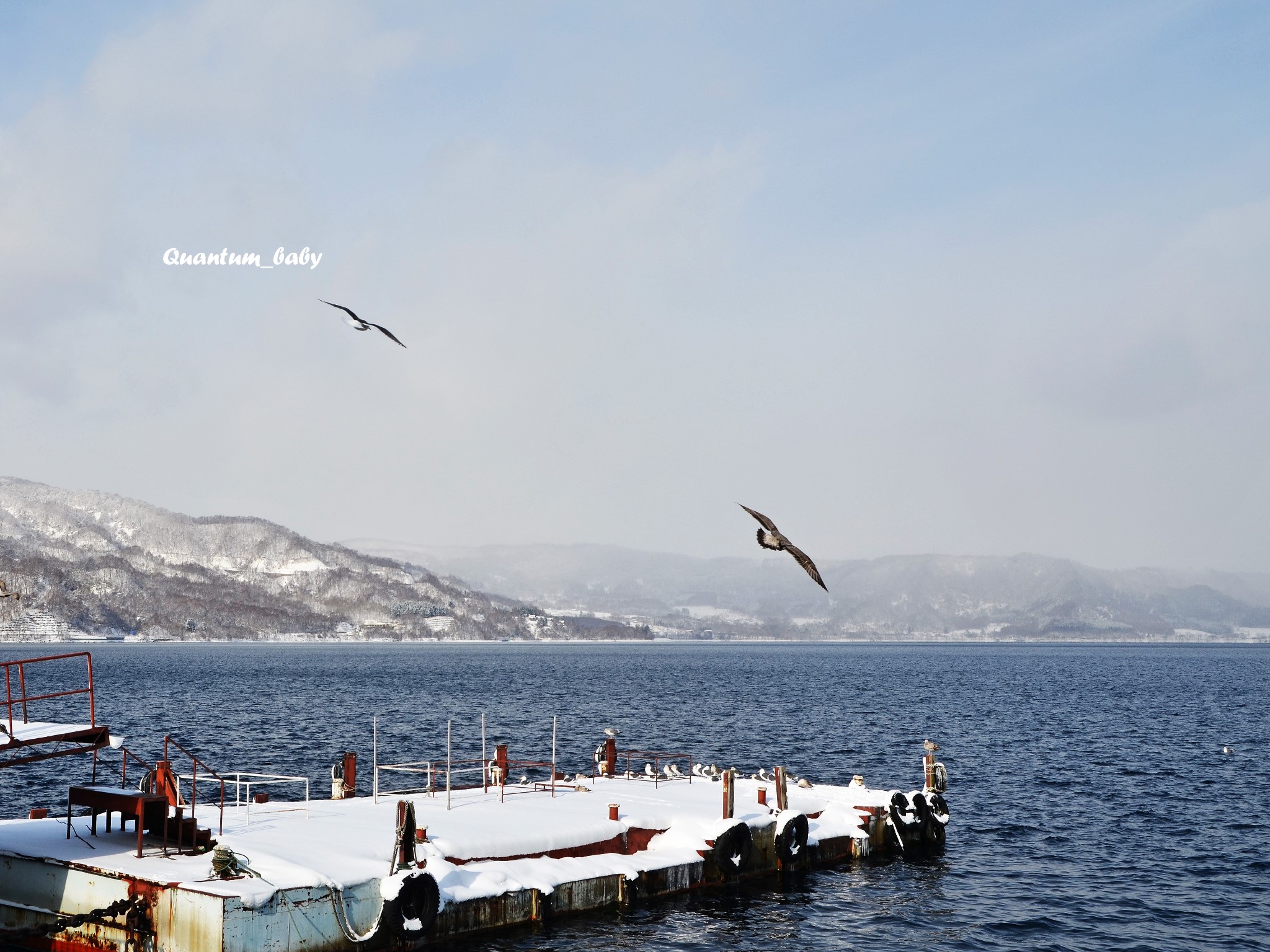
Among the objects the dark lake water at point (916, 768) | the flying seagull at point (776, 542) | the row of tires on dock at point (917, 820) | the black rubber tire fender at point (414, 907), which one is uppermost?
the flying seagull at point (776, 542)

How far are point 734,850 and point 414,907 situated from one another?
12042 millimetres

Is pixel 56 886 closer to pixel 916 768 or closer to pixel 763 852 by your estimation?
pixel 763 852

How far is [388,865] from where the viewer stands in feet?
89.1

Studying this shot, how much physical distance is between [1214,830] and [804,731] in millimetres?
40485

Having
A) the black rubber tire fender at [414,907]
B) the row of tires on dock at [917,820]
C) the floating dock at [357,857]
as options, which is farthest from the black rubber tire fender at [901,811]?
the black rubber tire fender at [414,907]

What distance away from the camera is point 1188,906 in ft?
119

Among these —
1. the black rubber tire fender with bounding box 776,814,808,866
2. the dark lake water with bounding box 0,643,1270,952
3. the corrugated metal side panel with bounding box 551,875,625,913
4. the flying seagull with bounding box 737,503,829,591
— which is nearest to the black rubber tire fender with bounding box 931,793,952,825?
the dark lake water with bounding box 0,643,1270,952

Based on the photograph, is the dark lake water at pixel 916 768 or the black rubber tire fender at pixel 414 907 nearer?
the black rubber tire fender at pixel 414 907

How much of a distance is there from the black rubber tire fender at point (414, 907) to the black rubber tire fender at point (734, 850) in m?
10.8

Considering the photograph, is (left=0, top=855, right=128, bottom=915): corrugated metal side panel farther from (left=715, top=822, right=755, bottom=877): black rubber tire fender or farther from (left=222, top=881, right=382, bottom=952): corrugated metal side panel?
(left=715, top=822, right=755, bottom=877): black rubber tire fender

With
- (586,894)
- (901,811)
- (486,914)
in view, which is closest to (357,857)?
(486,914)

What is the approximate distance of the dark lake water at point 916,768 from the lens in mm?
32812

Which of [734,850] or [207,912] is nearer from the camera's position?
[207,912]

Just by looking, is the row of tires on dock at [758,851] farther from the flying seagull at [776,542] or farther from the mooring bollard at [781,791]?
the flying seagull at [776,542]
